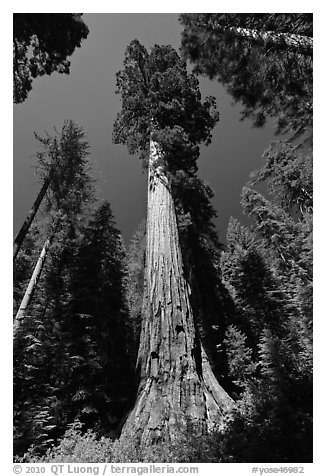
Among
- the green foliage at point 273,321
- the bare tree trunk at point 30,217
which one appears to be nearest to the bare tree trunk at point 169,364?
the green foliage at point 273,321

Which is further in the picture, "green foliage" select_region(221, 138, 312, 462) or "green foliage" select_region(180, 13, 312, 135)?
"green foliage" select_region(180, 13, 312, 135)

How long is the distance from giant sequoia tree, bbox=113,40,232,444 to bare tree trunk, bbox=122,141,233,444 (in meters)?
0.01

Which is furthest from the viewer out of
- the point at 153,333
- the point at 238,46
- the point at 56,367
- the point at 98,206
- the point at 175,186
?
the point at 98,206

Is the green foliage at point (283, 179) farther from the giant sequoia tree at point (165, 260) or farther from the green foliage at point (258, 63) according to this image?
the green foliage at point (258, 63)

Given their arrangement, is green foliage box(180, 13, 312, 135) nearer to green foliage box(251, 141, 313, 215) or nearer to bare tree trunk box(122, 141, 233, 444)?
bare tree trunk box(122, 141, 233, 444)

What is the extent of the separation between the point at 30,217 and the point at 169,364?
21.3 feet

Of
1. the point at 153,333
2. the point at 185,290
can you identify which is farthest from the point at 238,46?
the point at 153,333

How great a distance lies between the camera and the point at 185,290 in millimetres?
5254

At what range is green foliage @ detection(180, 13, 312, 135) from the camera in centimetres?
538

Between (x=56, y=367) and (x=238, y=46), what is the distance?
356 inches

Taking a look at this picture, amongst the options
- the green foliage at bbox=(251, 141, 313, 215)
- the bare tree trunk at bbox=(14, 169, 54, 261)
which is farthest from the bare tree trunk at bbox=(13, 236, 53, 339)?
the green foliage at bbox=(251, 141, 313, 215)

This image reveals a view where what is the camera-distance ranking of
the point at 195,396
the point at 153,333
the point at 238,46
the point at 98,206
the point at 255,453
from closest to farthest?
the point at 255,453 → the point at 195,396 → the point at 153,333 → the point at 238,46 → the point at 98,206

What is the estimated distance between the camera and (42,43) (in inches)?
212
